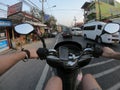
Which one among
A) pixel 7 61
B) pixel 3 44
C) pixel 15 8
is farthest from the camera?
pixel 15 8

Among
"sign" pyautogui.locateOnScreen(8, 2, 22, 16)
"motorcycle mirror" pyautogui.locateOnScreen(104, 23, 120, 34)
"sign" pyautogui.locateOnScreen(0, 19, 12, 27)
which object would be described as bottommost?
"motorcycle mirror" pyautogui.locateOnScreen(104, 23, 120, 34)

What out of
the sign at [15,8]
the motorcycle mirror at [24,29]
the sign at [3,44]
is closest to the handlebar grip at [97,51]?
the motorcycle mirror at [24,29]

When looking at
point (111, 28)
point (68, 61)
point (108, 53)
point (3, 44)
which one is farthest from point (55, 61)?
point (3, 44)

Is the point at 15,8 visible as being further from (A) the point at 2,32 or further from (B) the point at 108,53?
(B) the point at 108,53

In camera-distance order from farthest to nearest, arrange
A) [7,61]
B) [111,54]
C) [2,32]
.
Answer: [2,32] < [111,54] < [7,61]

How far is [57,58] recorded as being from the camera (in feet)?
8.32

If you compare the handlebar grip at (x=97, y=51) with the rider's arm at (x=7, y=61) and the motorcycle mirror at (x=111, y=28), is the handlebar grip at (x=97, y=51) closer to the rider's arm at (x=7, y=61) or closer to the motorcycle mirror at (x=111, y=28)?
the motorcycle mirror at (x=111, y=28)

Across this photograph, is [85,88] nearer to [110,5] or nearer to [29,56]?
[29,56]

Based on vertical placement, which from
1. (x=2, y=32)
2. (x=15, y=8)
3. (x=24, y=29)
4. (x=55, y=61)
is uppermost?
(x=15, y=8)

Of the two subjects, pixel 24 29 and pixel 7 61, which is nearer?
pixel 7 61

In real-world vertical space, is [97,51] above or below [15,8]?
below

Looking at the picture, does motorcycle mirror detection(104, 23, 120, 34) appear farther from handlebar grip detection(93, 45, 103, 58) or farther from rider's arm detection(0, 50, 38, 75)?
rider's arm detection(0, 50, 38, 75)

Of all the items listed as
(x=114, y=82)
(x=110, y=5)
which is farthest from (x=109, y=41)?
(x=110, y=5)

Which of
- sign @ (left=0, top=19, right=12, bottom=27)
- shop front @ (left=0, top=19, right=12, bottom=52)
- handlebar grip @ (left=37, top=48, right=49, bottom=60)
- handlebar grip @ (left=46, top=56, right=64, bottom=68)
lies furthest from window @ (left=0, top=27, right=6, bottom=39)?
handlebar grip @ (left=46, top=56, right=64, bottom=68)
